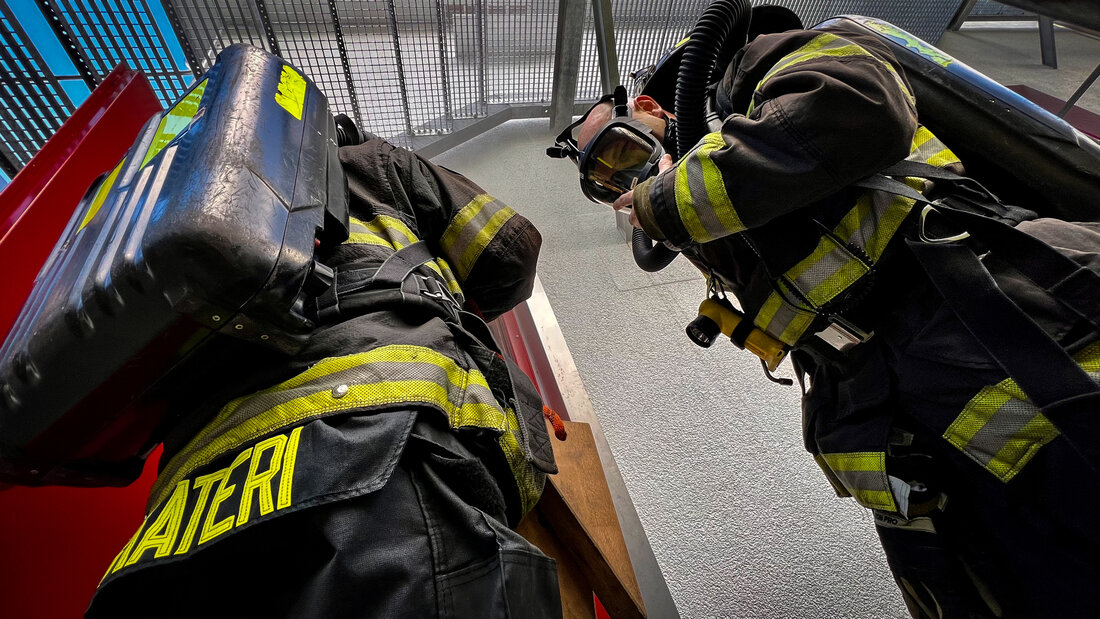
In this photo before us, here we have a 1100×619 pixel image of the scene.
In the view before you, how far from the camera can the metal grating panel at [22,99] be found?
1.47m

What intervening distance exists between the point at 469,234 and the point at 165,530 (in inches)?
25.7

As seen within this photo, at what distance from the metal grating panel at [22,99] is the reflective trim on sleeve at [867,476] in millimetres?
2383

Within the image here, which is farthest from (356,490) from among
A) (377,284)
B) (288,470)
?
(377,284)

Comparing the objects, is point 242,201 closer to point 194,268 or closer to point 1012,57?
point 194,268

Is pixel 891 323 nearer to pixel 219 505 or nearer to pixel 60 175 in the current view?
pixel 219 505

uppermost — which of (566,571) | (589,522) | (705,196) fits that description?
(705,196)

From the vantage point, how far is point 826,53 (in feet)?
2.76

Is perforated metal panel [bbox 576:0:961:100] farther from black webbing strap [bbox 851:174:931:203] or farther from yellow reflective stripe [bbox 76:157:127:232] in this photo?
yellow reflective stripe [bbox 76:157:127:232]

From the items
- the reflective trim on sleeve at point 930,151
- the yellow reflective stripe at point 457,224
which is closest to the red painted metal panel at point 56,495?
the yellow reflective stripe at point 457,224

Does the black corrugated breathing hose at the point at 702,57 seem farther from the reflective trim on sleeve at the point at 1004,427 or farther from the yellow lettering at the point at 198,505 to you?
the yellow lettering at the point at 198,505

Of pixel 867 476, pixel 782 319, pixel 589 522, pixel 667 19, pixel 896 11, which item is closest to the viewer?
pixel 867 476

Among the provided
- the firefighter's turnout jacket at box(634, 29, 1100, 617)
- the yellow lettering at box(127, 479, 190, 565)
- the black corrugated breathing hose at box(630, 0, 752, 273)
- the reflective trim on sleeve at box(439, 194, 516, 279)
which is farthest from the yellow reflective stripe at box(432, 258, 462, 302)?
the black corrugated breathing hose at box(630, 0, 752, 273)

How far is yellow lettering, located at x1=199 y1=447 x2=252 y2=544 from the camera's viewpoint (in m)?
0.51

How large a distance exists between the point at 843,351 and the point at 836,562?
0.77 m
